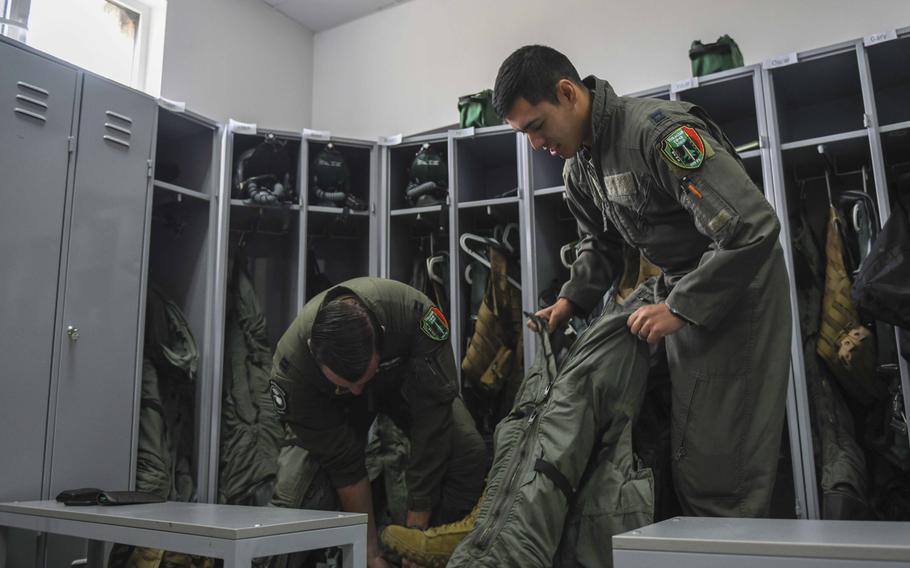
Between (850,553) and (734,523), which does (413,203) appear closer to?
(734,523)

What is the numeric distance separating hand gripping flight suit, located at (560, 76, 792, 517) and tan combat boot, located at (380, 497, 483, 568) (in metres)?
0.67

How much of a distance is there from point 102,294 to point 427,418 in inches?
57.2

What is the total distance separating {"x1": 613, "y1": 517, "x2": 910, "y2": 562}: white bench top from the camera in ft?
2.77

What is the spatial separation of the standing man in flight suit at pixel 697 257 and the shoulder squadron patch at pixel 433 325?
719 millimetres

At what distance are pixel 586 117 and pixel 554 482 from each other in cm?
97

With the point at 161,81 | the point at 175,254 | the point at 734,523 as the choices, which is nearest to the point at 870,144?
the point at 734,523

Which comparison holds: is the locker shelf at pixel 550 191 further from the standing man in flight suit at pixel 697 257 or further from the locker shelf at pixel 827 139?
the standing man in flight suit at pixel 697 257

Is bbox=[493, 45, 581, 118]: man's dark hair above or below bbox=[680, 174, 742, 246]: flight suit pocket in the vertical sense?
above

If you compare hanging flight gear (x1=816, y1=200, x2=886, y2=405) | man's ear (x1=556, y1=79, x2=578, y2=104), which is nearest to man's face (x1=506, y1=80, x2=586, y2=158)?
man's ear (x1=556, y1=79, x2=578, y2=104)

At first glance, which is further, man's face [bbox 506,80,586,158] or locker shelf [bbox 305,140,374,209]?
locker shelf [bbox 305,140,374,209]

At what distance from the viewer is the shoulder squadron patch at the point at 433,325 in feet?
7.88

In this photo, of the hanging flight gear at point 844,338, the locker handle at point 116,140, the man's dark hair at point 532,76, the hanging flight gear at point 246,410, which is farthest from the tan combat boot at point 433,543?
the locker handle at point 116,140

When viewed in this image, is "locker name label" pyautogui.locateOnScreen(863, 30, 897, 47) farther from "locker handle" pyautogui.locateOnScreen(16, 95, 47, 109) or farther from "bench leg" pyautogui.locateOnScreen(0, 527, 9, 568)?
"bench leg" pyautogui.locateOnScreen(0, 527, 9, 568)

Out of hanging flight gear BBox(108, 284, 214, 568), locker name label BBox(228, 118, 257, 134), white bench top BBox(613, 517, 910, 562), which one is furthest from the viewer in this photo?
locker name label BBox(228, 118, 257, 134)
